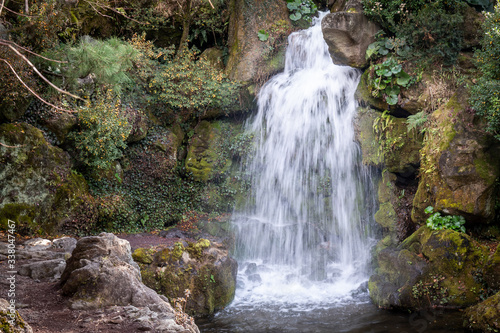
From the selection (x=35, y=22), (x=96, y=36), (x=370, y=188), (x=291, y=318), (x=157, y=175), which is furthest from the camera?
(x=96, y=36)

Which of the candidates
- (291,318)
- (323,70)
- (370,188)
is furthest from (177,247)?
(323,70)

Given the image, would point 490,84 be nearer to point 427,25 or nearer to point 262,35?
point 427,25

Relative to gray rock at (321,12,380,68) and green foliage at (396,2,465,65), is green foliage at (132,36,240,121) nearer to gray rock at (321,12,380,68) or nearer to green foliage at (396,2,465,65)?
gray rock at (321,12,380,68)

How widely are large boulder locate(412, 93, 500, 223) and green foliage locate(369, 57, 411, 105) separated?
4.30ft

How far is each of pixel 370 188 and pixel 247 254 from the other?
13.2ft

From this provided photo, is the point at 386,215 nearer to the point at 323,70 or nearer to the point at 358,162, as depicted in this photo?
the point at 358,162

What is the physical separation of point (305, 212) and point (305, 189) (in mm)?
715

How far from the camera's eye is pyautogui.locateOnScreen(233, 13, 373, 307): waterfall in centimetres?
888

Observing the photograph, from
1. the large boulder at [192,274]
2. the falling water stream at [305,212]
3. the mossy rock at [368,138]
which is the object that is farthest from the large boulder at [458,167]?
the large boulder at [192,274]

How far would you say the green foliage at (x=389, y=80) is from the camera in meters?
8.97

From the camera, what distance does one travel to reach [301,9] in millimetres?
13188

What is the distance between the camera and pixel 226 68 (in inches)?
514

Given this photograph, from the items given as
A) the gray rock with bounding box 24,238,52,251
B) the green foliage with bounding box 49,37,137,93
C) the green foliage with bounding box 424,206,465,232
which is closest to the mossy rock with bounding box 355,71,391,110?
the green foliage with bounding box 424,206,465,232

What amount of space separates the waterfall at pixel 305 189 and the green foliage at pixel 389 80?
4.57ft
